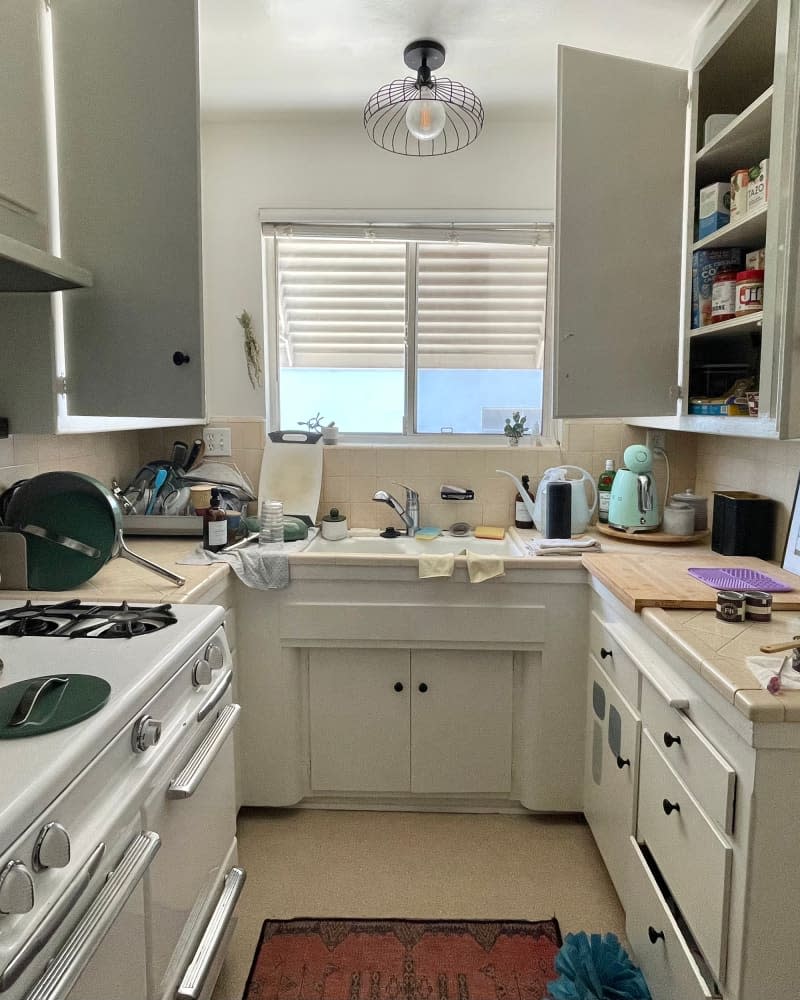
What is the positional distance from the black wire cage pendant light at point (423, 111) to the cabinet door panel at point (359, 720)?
1696 millimetres

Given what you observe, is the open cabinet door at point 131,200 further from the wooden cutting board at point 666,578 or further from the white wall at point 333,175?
the wooden cutting board at point 666,578

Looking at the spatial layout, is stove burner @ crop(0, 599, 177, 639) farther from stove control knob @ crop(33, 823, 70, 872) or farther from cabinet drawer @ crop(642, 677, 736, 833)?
cabinet drawer @ crop(642, 677, 736, 833)

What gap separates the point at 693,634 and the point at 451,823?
1257 millimetres

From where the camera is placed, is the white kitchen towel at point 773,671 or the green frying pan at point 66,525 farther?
the green frying pan at point 66,525

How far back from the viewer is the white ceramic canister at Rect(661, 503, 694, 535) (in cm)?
232

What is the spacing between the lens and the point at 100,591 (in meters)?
1.70

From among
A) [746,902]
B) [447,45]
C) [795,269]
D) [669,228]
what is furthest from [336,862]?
[447,45]

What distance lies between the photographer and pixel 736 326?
5.95 feet

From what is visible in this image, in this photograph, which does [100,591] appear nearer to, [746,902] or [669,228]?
[746,902]

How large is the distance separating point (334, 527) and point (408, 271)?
1.07 m

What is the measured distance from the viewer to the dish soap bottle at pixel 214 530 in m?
2.16

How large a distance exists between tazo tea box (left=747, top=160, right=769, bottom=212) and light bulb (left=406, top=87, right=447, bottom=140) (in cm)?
93

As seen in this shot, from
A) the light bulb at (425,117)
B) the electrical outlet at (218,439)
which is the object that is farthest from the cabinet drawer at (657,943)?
the light bulb at (425,117)

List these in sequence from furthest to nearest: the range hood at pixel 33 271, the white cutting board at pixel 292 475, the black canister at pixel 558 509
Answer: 1. the white cutting board at pixel 292 475
2. the black canister at pixel 558 509
3. the range hood at pixel 33 271
